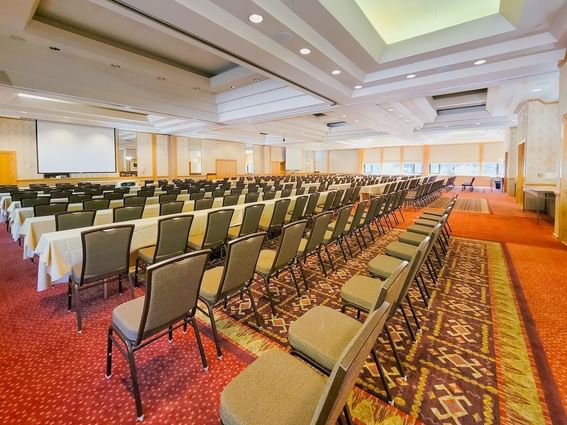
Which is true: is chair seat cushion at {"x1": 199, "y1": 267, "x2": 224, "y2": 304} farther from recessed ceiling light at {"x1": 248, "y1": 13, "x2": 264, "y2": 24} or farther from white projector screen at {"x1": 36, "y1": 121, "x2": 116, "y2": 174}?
white projector screen at {"x1": 36, "y1": 121, "x2": 116, "y2": 174}

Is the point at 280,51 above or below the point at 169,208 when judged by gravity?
above

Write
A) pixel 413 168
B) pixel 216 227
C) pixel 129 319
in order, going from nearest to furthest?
1. pixel 129 319
2. pixel 216 227
3. pixel 413 168

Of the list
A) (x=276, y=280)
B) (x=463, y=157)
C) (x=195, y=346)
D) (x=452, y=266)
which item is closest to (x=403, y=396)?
(x=195, y=346)

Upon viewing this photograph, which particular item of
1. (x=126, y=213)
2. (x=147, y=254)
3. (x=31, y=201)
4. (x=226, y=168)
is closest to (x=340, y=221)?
(x=147, y=254)

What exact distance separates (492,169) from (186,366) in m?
26.2

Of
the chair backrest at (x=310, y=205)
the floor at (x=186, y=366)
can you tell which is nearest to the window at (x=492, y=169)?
the chair backrest at (x=310, y=205)

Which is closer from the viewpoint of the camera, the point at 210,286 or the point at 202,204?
the point at 210,286

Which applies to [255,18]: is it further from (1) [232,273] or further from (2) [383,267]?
(2) [383,267]

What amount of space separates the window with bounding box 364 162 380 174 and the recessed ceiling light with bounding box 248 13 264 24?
24411 mm

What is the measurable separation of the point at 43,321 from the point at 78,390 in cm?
125

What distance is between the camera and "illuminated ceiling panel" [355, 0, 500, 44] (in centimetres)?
465

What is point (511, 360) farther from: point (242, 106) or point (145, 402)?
point (242, 106)

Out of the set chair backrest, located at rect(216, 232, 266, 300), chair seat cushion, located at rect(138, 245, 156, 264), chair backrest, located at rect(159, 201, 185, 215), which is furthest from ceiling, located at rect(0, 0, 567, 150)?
chair backrest, located at rect(216, 232, 266, 300)

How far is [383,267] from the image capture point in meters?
2.81
